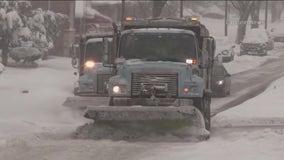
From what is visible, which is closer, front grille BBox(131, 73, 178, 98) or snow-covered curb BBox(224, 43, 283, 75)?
front grille BBox(131, 73, 178, 98)

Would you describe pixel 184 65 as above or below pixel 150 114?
above

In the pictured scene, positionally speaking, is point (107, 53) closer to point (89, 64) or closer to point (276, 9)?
point (89, 64)

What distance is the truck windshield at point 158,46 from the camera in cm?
1341

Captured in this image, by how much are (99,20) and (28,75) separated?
2582 centimetres

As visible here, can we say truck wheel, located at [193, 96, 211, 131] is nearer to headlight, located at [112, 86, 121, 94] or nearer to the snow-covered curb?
headlight, located at [112, 86, 121, 94]

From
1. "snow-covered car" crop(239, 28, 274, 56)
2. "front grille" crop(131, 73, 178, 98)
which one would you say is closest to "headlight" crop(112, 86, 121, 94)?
"front grille" crop(131, 73, 178, 98)

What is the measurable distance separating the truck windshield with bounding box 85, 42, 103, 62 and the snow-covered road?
5.87 feet

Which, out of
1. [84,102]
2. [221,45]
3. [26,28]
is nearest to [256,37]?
[221,45]

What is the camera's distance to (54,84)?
24031mm

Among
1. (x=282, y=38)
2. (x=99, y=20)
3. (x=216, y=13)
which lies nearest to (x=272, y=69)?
(x=282, y=38)

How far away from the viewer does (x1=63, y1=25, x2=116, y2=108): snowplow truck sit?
55.2ft

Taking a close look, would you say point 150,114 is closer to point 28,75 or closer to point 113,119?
point 113,119

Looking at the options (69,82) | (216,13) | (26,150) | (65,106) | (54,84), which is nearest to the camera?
(26,150)

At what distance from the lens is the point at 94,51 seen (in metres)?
18.2
